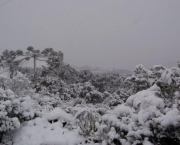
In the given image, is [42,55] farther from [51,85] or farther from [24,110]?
[24,110]

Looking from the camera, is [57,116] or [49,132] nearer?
[49,132]

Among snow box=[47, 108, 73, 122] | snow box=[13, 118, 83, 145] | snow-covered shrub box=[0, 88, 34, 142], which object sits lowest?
snow box=[13, 118, 83, 145]

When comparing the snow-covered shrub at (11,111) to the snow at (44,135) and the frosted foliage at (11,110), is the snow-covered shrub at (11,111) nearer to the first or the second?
the frosted foliage at (11,110)

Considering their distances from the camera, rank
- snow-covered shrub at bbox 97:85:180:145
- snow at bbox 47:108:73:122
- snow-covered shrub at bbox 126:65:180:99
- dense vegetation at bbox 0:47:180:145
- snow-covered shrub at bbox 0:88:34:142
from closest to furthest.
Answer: snow-covered shrub at bbox 97:85:180:145
dense vegetation at bbox 0:47:180:145
snow-covered shrub at bbox 126:65:180:99
snow-covered shrub at bbox 0:88:34:142
snow at bbox 47:108:73:122

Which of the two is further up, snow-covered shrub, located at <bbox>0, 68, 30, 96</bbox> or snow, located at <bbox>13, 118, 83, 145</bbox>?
snow-covered shrub, located at <bbox>0, 68, 30, 96</bbox>

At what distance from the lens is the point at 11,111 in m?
4.42

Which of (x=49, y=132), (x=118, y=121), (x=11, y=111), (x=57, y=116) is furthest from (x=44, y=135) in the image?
(x=118, y=121)

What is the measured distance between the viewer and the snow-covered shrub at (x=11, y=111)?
4.04 metres

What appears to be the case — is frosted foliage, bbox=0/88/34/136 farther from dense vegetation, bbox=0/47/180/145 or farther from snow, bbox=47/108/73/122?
snow, bbox=47/108/73/122

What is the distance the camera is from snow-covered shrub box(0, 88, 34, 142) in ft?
13.3

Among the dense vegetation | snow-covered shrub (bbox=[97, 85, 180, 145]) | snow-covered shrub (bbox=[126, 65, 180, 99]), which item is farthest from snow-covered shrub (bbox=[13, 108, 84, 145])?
snow-covered shrub (bbox=[126, 65, 180, 99])

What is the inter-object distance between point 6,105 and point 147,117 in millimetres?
3088

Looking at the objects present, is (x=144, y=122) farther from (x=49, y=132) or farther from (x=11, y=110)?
(x=11, y=110)

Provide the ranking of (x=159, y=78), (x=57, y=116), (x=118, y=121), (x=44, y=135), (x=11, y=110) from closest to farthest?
(x=118, y=121)
(x=44, y=135)
(x=11, y=110)
(x=159, y=78)
(x=57, y=116)
